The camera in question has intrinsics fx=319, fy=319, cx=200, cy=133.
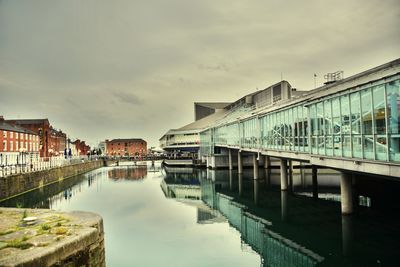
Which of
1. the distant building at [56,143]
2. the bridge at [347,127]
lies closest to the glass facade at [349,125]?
the bridge at [347,127]

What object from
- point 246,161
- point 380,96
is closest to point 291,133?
point 380,96

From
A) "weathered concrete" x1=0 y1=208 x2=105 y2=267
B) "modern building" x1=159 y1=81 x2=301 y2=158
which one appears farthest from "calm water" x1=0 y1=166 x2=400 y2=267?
"modern building" x1=159 y1=81 x2=301 y2=158

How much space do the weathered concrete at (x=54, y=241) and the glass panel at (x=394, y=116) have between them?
13832 mm

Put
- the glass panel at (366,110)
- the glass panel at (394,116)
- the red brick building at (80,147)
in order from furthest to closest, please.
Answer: the red brick building at (80,147) → the glass panel at (366,110) → the glass panel at (394,116)

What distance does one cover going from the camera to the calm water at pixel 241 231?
1619 cm

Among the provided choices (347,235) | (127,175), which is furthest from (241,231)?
(127,175)

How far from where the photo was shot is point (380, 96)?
52.8ft

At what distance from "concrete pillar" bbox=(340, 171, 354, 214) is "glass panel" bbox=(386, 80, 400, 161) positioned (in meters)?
7.51

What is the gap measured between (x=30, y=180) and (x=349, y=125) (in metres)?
38.8

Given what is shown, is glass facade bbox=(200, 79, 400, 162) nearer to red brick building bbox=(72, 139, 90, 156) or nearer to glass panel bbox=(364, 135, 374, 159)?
glass panel bbox=(364, 135, 374, 159)

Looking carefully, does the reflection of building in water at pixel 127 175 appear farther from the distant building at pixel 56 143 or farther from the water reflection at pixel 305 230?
A: the water reflection at pixel 305 230

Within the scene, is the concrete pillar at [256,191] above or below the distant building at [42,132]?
below

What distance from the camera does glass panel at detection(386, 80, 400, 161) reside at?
1476cm

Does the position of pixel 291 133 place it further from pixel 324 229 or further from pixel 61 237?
pixel 61 237
